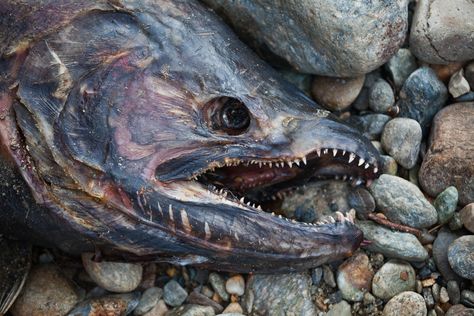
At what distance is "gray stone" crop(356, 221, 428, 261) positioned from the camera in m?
4.64

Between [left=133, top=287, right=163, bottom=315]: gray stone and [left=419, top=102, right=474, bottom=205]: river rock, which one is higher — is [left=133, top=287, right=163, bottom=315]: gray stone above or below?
below

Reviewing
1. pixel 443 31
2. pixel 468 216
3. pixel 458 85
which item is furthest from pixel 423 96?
pixel 468 216

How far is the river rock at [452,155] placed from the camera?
187 inches

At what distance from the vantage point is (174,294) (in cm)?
495

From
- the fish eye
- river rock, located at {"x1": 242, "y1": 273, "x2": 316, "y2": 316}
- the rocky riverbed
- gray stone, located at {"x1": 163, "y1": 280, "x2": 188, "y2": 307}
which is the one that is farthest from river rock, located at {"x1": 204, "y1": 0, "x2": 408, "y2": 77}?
gray stone, located at {"x1": 163, "y1": 280, "x2": 188, "y2": 307}

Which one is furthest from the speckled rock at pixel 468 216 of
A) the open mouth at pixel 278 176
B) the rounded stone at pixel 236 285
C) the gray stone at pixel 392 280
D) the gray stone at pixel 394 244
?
the rounded stone at pixel 236 285

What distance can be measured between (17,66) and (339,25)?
2097 mm

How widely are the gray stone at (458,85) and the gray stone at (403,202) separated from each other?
31.2 inches

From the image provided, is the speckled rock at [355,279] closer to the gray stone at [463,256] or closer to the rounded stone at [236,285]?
the gray stone at [463,256]

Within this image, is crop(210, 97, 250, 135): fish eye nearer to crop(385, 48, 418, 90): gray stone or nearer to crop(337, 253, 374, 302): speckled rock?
crop(337, 253, 374, 302): speckled rock

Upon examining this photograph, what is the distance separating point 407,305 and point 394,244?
16.5 inches

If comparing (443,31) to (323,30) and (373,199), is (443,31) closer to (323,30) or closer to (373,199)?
(323,30)

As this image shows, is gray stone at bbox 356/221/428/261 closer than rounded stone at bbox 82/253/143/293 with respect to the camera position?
Yes

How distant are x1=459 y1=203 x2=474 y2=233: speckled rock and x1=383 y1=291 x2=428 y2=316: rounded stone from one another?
593mm
